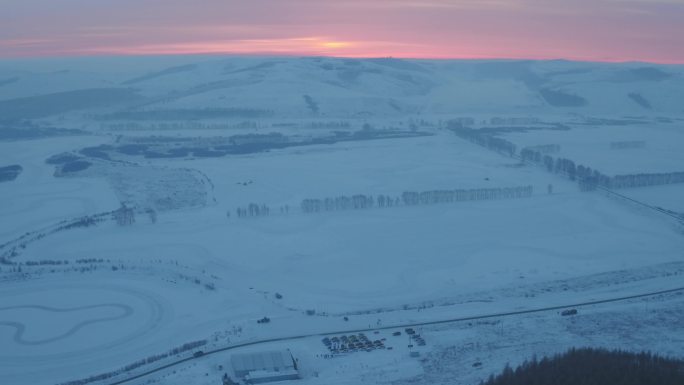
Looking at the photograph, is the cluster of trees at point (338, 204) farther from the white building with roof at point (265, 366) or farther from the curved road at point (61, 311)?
the white building with roof at point (265, 366)

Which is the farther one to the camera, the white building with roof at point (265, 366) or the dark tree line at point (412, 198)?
the dark tree line at point (412, 198)

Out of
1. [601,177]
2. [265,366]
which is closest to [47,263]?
[265,366]

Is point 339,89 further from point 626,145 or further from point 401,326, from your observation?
point 401,326

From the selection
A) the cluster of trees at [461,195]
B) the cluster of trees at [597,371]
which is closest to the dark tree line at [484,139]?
the cluster of trees at [461,195]

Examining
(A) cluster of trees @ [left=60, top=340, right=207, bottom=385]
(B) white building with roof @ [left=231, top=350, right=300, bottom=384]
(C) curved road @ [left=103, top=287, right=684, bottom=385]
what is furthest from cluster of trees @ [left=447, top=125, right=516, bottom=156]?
(A) cluster of trees @ [left=60, top=340, right=207, bottom=385]

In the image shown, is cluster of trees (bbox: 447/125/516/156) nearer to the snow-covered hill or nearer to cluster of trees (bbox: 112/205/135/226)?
the snow-covered hill

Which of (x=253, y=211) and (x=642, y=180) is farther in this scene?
(x=642, y=180)
